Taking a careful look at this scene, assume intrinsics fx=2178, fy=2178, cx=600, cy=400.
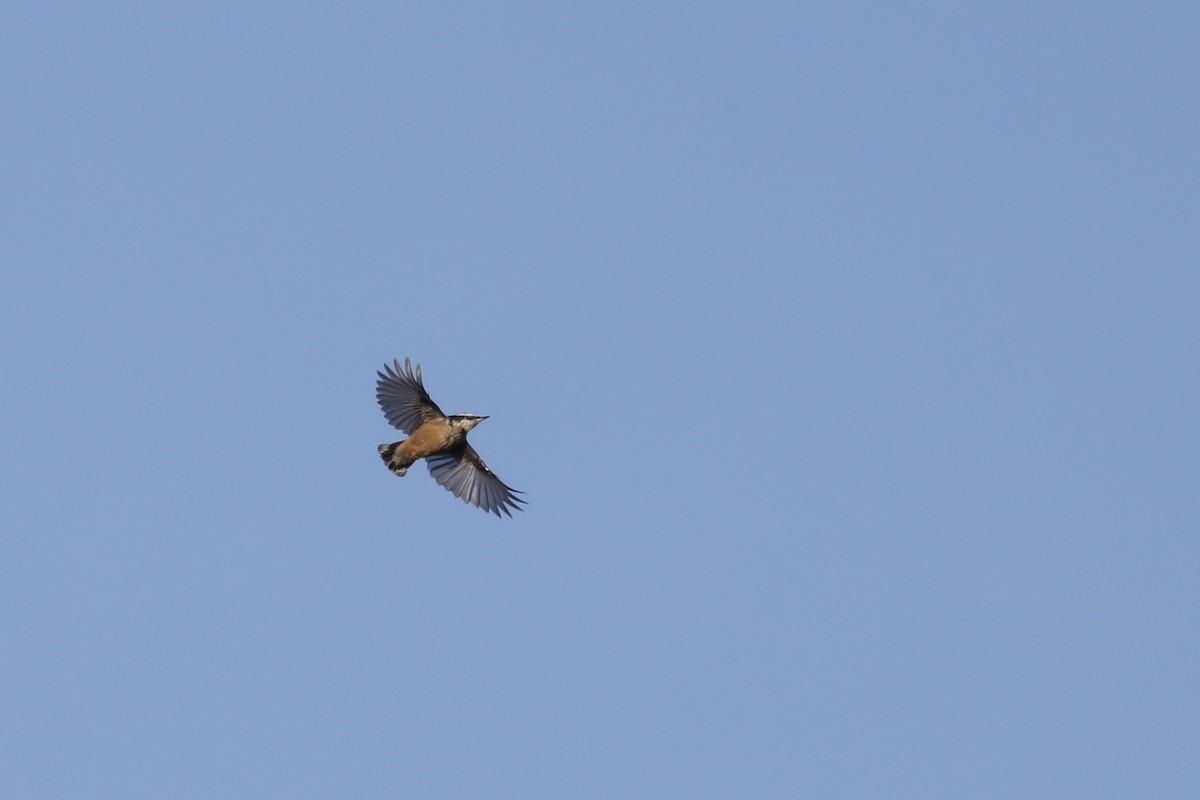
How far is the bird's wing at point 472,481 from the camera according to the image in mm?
38188

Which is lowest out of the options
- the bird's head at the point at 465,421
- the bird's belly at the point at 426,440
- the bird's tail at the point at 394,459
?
the bird's tail at the point at 394,459

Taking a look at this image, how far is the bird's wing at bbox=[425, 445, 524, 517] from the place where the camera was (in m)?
38.2

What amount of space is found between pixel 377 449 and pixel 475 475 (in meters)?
2.23

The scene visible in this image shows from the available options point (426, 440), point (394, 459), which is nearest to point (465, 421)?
point (426, 440)

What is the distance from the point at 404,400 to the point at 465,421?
115 cm

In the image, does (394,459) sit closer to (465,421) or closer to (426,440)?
(426,440)

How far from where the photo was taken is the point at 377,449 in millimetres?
37000

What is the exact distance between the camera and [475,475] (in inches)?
1516

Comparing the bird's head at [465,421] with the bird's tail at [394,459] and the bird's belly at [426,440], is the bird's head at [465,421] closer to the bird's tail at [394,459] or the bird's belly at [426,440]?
the bird's belly at [426,440]

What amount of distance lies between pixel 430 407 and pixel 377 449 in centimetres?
115

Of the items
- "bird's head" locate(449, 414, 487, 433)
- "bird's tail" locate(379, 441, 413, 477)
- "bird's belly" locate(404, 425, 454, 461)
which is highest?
"bird's head" locate(449, 414, 487, 433)

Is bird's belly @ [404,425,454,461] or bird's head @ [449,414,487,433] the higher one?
bird's head @ [449,414,487,433]

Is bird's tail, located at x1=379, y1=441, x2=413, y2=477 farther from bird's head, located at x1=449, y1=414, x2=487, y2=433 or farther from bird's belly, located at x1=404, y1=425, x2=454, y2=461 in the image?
bird's head, located at x1=449, y1=414, x2=487, y2=433

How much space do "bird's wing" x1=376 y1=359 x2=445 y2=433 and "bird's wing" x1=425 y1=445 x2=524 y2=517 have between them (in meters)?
1.05
